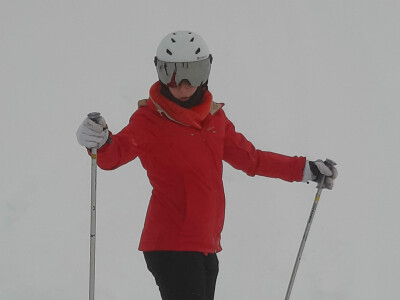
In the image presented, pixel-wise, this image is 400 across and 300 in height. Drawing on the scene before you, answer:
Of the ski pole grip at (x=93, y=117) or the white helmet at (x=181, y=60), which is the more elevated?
the white helmet at (x=181, y=60)

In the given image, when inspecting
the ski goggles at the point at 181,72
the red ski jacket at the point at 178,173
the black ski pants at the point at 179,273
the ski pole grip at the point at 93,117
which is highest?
the ski goggles at the point at 181,72

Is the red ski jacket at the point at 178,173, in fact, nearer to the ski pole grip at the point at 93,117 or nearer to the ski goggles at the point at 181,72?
the ski goggles at the point at 181,72

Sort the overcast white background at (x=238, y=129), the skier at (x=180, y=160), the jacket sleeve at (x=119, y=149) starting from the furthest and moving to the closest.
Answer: the overcast white background at (x=238, y=129), the skier at (x=180, y=160), the jacket sleeve at (x=119, y=149)

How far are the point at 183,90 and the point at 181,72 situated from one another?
0.34 ft

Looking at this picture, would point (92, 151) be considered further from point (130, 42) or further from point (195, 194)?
point (130, 42)

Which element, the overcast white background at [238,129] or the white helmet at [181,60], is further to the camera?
the overcast white background at [238,129]

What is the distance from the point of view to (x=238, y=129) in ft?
21.9

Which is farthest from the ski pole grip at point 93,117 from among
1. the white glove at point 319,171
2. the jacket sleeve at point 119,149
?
the white glove at point 319,171

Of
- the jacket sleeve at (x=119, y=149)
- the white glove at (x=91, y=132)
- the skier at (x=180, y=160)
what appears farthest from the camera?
the skier at (x=180, y=160)

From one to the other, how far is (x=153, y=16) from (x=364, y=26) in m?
3.20

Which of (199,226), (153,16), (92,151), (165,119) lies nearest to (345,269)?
(199,226)

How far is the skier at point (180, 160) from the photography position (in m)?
2.73

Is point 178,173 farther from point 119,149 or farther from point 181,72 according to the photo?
point 181,72

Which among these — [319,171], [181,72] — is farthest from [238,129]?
[181,72]
